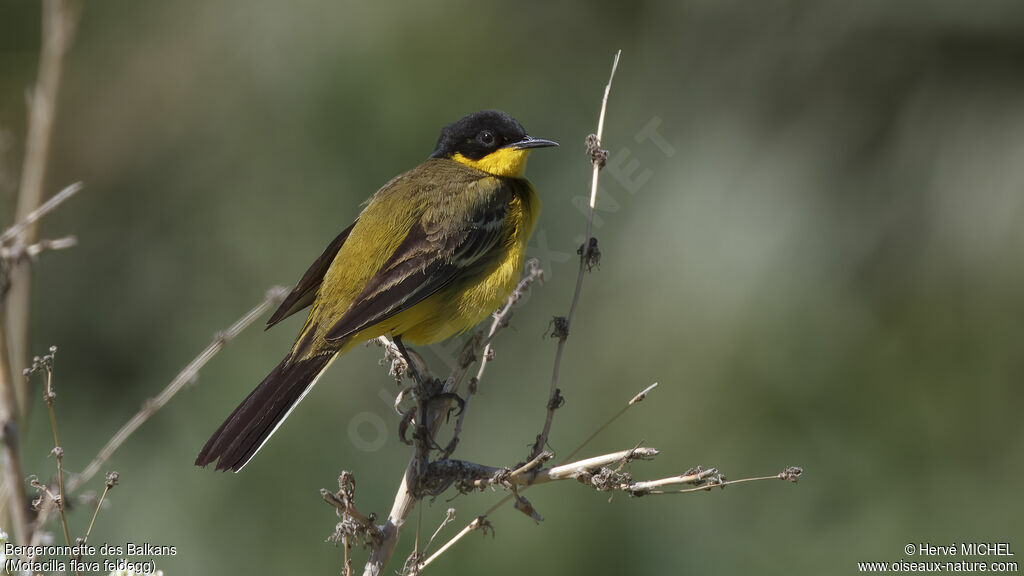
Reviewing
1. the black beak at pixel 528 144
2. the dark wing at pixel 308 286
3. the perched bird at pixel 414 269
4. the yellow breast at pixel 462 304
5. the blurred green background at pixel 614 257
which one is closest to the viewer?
the perched bird at pixel 414 269

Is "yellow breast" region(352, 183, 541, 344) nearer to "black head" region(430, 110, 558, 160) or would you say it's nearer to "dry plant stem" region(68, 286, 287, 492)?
"black head" region(430, 110, 558, 160)

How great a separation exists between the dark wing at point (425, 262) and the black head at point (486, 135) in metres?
0.37

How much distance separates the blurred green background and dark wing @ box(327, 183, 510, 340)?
1.08 m

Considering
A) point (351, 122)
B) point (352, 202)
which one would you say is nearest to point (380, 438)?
point (352, 202)

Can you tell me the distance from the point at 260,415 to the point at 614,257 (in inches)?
121

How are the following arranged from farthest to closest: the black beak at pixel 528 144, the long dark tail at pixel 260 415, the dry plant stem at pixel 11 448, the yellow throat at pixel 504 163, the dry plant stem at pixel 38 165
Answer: the yellow throat at pixel 504 163, the black beak at pixel 528 144, the long dark tail at pixel 260 415, the dry plant stem at pixel 38 165, the dry plant stem at pixel 11 448

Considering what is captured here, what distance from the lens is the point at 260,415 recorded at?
3.24 metres

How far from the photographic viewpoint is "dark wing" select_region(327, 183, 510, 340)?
11.8ft

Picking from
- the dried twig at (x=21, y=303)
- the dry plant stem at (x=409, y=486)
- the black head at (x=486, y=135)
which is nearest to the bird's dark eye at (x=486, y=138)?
the black head at (x=486, y=135)

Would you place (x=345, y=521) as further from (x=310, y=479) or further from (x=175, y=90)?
(x=175, y=90)

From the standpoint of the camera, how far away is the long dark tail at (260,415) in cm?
311

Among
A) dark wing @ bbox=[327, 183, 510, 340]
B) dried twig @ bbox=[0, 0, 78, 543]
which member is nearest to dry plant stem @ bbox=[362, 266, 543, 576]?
dark wing @ bbox=[327, 183, 510, 340]

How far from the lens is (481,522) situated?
2.30m

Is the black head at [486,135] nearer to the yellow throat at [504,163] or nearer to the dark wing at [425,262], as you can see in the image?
the yellow throat at [504,163]
